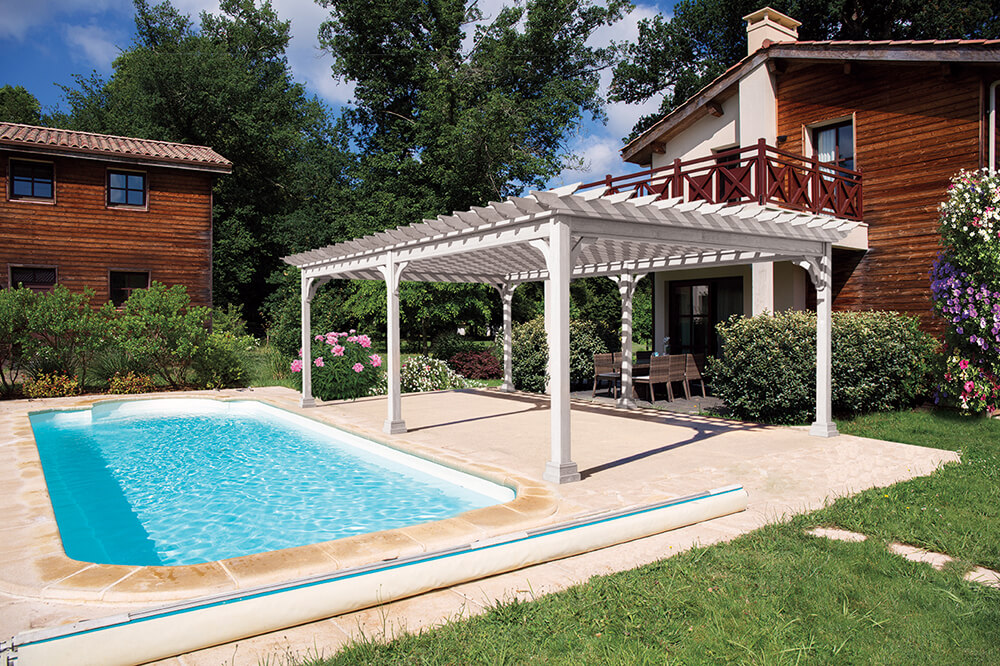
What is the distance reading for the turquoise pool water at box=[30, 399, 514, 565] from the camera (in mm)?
5391

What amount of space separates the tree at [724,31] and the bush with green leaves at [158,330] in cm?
2026

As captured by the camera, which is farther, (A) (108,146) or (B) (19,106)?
(B) (19,106)

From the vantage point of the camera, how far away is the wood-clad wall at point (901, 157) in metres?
9.98

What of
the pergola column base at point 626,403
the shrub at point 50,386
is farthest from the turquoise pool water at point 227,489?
the pergola column base at point 626,403

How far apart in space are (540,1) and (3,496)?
27.9 m

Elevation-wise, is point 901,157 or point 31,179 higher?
point 31,179

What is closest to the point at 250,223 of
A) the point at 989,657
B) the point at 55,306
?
the point at 55,306

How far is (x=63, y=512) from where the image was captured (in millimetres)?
6074

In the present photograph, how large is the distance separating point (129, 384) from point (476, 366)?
26.4ft

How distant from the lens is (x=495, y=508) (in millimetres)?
4895

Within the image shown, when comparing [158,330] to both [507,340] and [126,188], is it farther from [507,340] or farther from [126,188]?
[507,340]

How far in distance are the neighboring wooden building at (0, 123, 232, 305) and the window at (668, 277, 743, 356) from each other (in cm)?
1357

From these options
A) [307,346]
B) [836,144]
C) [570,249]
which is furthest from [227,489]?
[836,144]

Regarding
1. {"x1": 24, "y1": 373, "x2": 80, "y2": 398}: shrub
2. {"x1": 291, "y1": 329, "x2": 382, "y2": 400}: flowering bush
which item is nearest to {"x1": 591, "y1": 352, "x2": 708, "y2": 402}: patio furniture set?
{"x1": 291, "y1": 329, "x2": 382, "y2": 400}: flowering bush
